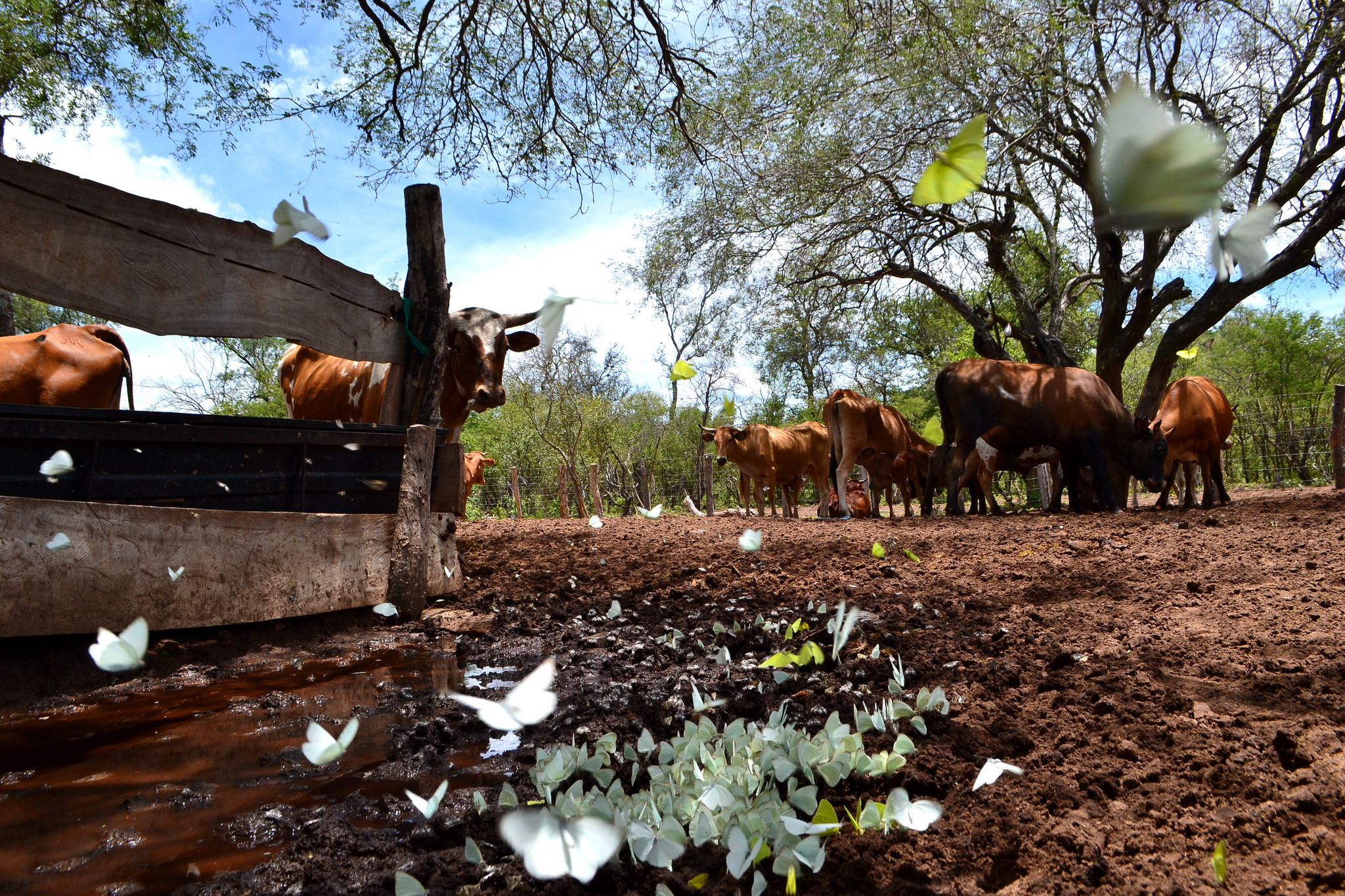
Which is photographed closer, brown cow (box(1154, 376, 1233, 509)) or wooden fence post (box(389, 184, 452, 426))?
wooden fence post (box(389, 184, 452, 426))

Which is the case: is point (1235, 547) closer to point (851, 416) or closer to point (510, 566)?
point (510, 566)

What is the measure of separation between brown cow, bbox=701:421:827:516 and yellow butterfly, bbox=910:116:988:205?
12.4 metres

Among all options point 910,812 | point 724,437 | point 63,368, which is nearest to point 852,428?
point 724,437

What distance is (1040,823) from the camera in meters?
1.48

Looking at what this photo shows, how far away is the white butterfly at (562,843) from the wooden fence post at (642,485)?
17561 mm

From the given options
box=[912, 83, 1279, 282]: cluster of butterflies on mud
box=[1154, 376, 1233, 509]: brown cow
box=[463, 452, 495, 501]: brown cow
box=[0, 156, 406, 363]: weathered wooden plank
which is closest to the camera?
box=[912, 83, 1279, 282]: cluster of butterflies on mud

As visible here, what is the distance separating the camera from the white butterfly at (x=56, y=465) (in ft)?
9.22

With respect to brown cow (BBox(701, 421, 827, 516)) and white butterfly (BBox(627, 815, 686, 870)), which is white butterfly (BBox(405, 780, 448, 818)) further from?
brown cow (BBox(701, 421, 827, 516))

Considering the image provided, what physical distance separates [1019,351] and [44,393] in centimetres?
2156

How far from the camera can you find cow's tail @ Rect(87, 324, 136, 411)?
19.5ft

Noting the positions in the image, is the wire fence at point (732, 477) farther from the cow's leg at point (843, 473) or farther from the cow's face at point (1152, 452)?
the cow's face at point (1152, 452)

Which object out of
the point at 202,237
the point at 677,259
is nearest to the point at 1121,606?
the point at 202,237

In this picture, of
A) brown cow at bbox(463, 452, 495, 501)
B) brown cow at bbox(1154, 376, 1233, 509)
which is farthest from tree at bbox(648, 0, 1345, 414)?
brown cow at bbox(463, 452, 495, 501)

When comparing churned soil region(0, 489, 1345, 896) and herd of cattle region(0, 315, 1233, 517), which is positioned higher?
herd of cattle region(0, 315, 1233, 517)
